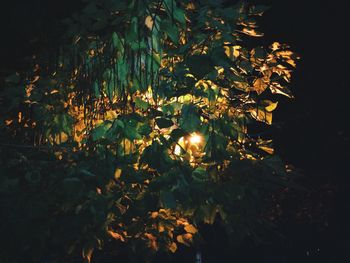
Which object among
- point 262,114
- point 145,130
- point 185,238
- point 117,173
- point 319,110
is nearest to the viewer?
point 145,130

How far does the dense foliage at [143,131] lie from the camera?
2482 millimetres

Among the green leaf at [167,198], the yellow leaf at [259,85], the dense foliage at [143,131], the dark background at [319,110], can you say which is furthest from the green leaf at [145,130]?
the dark background at [319,110]

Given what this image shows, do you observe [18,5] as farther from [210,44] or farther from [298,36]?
[298,36]

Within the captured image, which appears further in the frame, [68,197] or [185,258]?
[185,258]

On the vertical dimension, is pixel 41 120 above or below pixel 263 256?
above

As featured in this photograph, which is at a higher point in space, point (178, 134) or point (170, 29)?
point (170, 29)

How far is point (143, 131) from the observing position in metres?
2.58

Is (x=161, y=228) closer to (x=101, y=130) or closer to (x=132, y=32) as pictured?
(x=101, y=130)

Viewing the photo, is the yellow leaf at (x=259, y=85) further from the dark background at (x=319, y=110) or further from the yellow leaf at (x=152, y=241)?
Answer: the dark background at (x=319, y=110)

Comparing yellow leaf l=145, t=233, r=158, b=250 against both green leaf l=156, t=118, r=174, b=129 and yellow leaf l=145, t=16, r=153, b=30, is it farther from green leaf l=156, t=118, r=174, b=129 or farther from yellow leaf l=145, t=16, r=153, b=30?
yellow leaf l=145, t=16, r=153, b=30

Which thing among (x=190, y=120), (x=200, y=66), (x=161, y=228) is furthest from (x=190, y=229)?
(x=200, y=66)

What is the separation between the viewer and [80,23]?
8.68 ft

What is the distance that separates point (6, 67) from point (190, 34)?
2323 mm

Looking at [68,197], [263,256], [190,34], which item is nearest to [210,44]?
[190,34]
